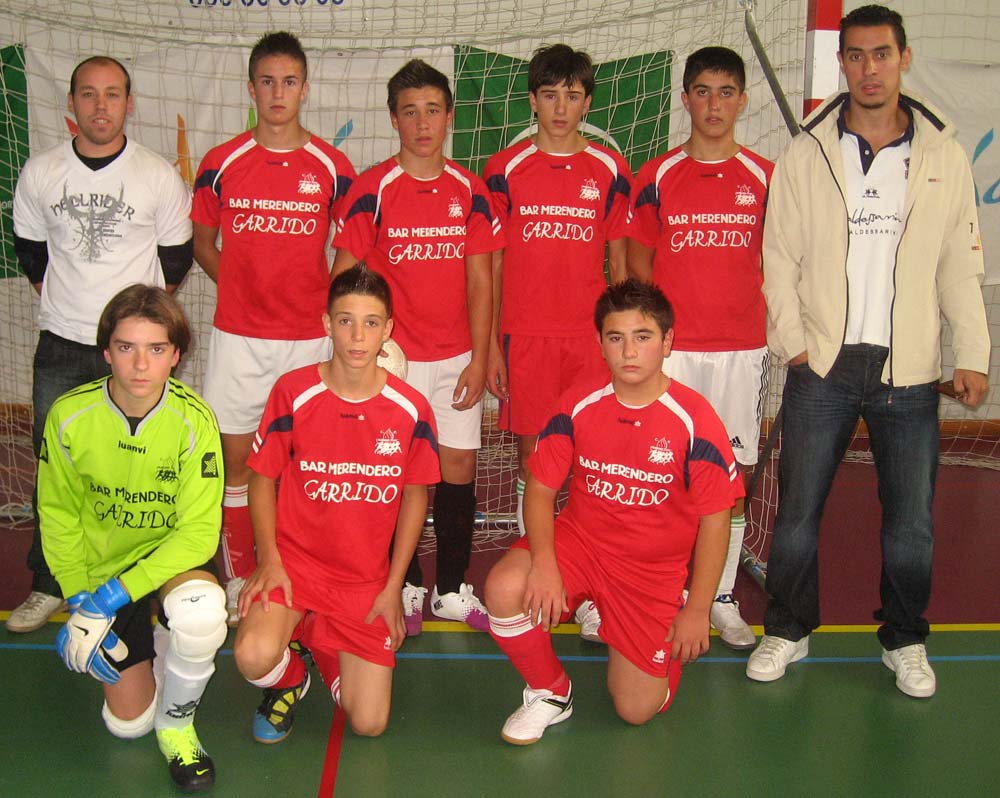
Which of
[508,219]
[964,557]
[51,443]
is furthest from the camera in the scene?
[964,557]

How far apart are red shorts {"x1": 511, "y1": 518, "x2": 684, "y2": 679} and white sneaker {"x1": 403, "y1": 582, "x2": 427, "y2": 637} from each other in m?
0.63

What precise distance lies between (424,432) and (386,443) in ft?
0.38

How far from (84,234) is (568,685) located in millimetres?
2031

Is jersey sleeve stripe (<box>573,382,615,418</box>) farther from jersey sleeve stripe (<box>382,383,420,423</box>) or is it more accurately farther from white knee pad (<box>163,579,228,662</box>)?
white knee pad (<box>163,579,228,662</box>)

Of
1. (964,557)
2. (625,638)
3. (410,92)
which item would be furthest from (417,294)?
(964,557)

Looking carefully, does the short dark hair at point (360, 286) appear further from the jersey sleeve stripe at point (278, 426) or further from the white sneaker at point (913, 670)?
the white sneaker at point (913, 670)

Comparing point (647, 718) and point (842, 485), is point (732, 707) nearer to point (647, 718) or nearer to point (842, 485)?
point (647, 718)

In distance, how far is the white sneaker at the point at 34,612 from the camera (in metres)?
3.08

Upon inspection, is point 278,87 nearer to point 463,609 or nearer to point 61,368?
point 61,368

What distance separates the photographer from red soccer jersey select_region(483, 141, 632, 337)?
10.6 ft

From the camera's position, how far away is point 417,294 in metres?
3.14

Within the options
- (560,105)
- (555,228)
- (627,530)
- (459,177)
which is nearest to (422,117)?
(459,177)

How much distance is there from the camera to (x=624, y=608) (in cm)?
263

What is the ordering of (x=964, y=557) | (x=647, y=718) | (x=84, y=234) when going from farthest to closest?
1. (x=964, y=557)
2. (x=84, y=234)
3. (x=647, y=718)
